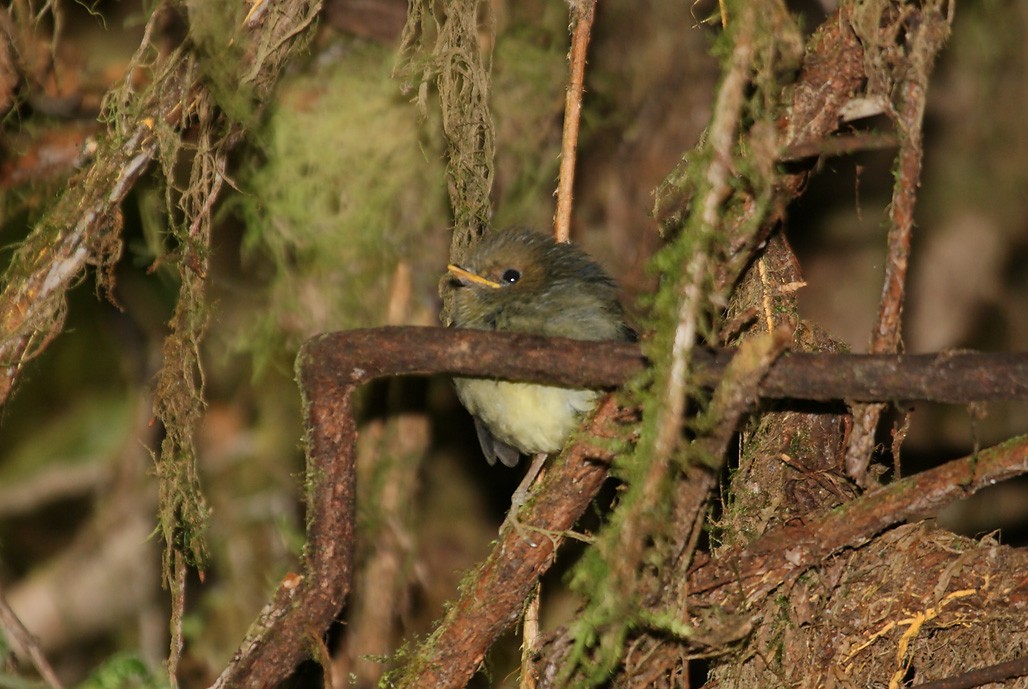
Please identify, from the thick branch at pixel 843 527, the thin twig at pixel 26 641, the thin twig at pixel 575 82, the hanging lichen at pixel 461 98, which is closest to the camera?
the thick branch at pixel 843 527

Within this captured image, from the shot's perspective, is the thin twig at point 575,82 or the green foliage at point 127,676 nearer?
the green foliage at point 127,676

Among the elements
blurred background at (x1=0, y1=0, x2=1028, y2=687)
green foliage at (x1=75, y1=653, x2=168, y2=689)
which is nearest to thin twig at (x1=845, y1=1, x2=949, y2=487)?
blurred background at (x1=0, y1=0, x2=1028, y2=687)

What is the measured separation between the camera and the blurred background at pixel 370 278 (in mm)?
4934

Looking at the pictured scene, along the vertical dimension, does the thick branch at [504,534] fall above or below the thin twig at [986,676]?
above

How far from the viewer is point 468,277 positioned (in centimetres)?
396

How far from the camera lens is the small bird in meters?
3.62

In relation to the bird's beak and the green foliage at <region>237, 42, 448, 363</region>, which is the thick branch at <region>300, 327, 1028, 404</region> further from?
the green foliage at <region>237, 42, 448, 363</region>

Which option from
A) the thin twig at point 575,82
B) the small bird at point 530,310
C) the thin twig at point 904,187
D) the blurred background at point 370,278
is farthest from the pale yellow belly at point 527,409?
the blurred background at point 370,278

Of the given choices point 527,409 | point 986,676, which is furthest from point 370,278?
point 986,676

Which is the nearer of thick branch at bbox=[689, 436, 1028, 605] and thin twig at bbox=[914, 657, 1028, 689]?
thick branch at bbox=[689, 436, 1028, 605]

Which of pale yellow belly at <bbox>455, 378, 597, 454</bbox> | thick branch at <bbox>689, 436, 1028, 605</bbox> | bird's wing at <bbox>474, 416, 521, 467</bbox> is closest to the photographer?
thick branch at <bbox>689, 436, 1028, 605</bbox>

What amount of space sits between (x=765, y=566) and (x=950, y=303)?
3.21m

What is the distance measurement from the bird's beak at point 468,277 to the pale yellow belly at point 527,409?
366 millimetres

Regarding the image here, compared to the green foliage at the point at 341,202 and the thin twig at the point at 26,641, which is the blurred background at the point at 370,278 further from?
the thin twig at the point at 26,641
